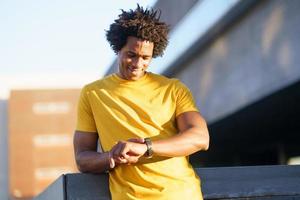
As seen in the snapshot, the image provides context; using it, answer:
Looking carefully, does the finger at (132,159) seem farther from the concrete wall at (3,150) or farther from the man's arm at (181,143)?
the concrete wall at (3,150)

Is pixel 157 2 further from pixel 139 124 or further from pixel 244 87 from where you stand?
pixel 139 124

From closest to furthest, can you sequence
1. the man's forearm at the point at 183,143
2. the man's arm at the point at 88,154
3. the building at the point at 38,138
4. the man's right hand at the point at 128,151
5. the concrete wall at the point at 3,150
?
the man's right hand at the point at 128,151, the man's forearm at the point at 183,143, the man's arm at the point at 88,154, the building at the point at 38,138, the concrete wall at the point at 3,150

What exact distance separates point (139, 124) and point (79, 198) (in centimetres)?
49

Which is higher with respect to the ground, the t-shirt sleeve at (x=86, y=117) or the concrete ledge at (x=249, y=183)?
the t-shirt sleeve at (x=86, y=117)

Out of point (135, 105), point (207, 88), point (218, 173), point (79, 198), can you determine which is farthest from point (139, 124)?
point (207, 88)

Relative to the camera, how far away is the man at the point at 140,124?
2.82m

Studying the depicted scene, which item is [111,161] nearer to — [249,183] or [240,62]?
[249,183]

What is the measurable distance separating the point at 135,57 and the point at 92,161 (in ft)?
1.62

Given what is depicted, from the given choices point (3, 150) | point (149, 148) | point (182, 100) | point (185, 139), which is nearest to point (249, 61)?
point (182, 100)

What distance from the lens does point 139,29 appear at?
9.84 ft

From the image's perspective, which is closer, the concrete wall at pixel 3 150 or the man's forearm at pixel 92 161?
the man's forearm at pixel 92 161

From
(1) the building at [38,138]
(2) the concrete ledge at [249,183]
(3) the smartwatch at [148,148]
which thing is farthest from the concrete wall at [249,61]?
(1) the building at [38,138]

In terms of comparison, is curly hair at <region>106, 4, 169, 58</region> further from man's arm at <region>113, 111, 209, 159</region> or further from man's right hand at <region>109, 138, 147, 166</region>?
man's right hand at <region>109, 138, 147, 166</region>

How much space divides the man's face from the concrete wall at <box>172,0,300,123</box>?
7.32 metres
